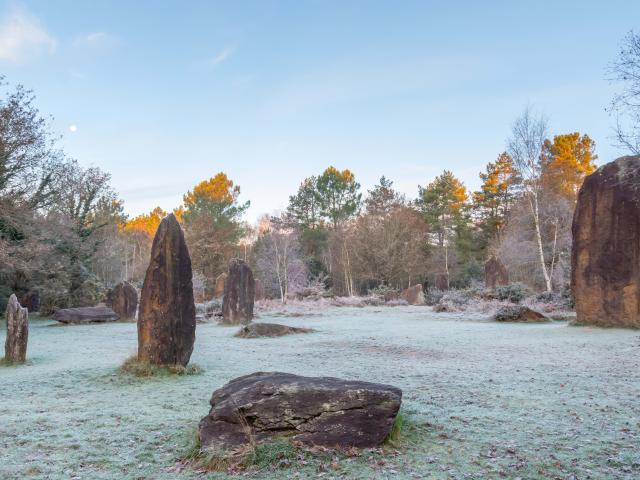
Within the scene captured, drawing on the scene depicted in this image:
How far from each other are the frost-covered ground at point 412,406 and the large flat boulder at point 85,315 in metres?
7.69

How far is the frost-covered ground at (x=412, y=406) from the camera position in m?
3.68

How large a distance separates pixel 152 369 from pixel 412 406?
13.8 ft

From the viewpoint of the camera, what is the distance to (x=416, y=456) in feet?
12.6

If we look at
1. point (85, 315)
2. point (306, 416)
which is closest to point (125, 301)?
point (85, 315)

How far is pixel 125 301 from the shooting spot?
1952cm

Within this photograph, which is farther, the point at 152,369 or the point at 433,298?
the point at 433,298

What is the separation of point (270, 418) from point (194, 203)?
41467 millimetres

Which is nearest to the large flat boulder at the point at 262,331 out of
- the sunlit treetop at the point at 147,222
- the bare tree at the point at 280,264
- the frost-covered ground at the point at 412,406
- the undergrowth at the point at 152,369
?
the frost-covered ground at the point at 412,406

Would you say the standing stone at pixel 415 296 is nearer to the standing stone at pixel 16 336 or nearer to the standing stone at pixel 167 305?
the standing stone at pixel 167 305

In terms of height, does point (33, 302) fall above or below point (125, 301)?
below

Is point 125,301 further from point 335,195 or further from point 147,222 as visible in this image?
point 147,222

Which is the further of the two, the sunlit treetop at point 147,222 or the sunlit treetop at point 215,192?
the sunlit treetop at point 147,222

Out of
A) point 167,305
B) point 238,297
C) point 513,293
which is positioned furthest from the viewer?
point 513,293

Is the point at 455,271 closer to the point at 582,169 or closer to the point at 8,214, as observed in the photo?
the point at 582,169
